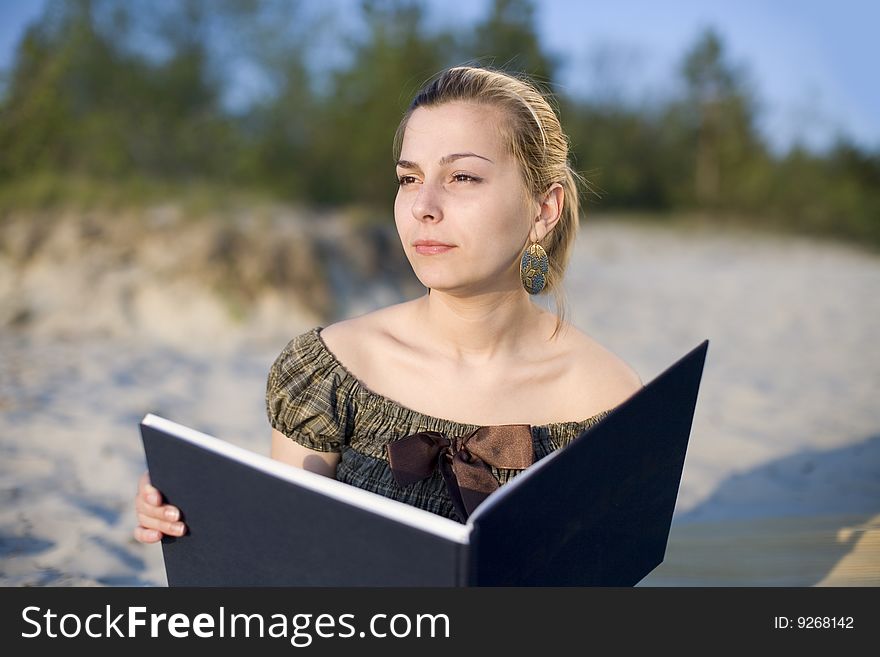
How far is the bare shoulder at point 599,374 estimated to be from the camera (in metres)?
1.89

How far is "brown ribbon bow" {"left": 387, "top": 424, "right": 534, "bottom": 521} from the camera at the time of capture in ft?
5.46

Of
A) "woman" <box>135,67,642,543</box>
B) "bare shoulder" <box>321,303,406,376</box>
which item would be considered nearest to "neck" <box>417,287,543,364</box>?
"woman" <box>135,67,642,543</box>

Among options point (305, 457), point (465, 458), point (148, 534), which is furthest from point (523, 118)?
point (148, 534)

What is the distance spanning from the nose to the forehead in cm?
7

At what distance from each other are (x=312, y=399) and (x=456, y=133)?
66cm

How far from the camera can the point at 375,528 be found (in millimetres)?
1140

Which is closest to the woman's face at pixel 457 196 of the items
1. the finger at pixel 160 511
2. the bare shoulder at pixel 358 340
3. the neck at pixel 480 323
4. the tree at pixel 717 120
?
the neck at pixel 480 323

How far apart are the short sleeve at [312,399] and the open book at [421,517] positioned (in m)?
0.45

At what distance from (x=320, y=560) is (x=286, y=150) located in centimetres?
932

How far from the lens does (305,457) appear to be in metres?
1.89

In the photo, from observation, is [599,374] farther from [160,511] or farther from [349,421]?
[160,511]

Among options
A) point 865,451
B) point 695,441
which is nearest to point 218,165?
point 695,441

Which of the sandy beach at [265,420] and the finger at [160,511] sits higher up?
the sandy beach at [265,420]

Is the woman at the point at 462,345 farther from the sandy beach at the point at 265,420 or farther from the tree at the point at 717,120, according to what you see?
the tree at the point at 717,120
